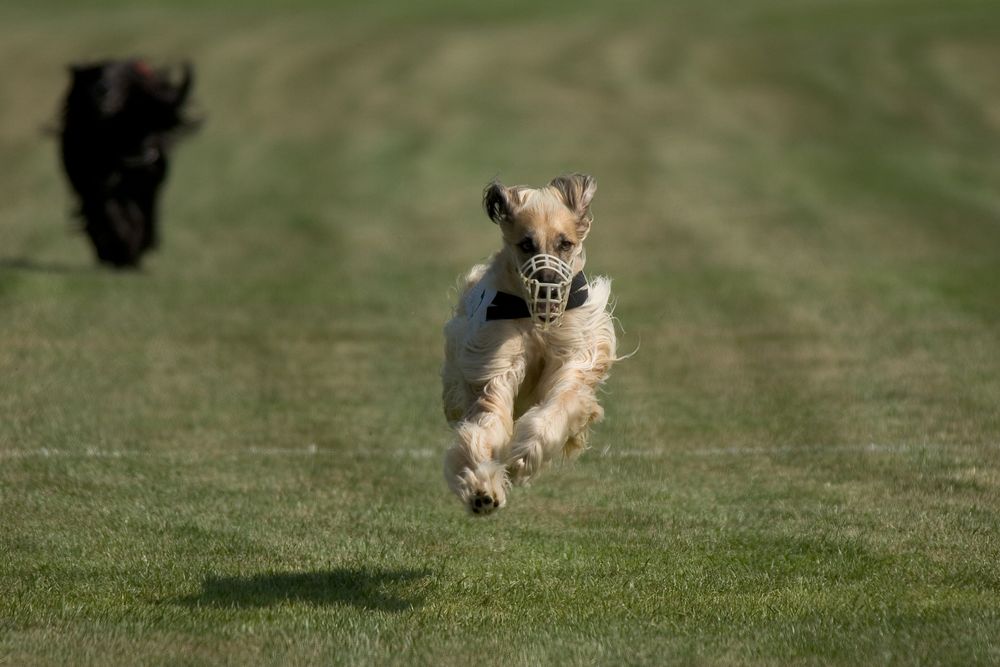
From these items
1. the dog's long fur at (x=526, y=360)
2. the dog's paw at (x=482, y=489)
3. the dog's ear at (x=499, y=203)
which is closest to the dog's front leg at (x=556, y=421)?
the dog's long fur at (x=526, y=360)

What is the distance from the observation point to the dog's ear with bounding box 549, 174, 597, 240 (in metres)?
5.96

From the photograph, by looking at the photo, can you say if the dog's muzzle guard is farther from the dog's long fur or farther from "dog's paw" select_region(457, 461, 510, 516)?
"dog's paw" select_region(457, 461, 510, 516)

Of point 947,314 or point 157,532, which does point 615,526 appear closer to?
point 157,532

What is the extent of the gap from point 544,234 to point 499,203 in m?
0.23

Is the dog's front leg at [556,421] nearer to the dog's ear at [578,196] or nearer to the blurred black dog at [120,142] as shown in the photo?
the dog's ear at [578,196]

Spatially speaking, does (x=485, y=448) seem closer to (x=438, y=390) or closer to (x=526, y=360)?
(x=526, y=360)

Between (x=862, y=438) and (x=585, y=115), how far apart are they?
16.3m

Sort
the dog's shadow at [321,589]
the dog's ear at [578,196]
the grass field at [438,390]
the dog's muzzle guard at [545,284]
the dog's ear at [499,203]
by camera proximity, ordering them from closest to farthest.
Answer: the grass field at [438,390]
the dog's shadow at [321,589]
the dog's muzzle guard at [545,284]
the dog's ear at [499,203]
the dog's ear at [578,196]

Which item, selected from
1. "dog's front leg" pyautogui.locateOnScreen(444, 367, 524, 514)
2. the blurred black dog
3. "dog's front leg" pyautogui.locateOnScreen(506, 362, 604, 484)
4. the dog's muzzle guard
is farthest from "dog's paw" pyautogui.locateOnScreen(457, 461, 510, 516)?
the blurred black dog

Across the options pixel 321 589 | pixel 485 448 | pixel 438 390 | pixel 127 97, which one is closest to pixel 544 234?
pixel 485 448

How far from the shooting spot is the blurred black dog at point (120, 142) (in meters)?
13.0

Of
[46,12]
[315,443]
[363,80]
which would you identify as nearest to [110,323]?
[315,443]

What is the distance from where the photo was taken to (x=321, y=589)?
5477 mm

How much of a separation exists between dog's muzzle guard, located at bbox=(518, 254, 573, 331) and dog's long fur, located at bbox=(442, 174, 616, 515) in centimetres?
11
